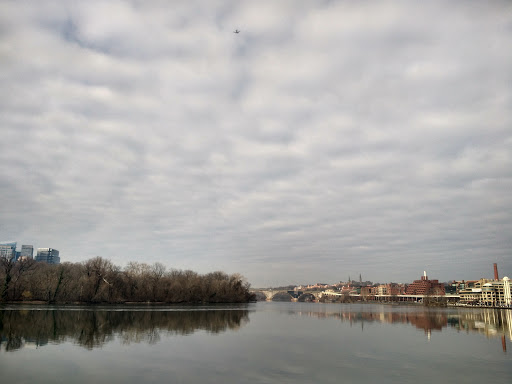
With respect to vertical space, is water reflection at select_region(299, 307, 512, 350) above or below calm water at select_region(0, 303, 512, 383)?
below

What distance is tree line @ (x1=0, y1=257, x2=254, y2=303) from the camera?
335 feet

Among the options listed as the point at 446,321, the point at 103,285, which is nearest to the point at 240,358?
the point at 446,321

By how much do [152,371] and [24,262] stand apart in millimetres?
111295

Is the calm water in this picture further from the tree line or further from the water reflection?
the tree line

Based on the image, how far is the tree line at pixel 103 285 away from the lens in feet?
335

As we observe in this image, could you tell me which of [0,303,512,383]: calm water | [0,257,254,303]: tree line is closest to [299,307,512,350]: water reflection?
[0,303,512,383]: calm water

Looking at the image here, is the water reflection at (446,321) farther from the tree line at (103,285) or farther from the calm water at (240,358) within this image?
the tree line at (103,285)

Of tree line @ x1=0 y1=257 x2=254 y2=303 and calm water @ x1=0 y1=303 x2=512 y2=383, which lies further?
tree line @ x1=0 y1=257 x2=254 y2=303

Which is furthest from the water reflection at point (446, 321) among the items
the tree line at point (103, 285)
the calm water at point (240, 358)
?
the tree line at point (103, 285)

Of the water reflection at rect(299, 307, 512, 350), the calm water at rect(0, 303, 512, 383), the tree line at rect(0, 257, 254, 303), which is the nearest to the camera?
the calm water at rect(0, 303, 512, 383)

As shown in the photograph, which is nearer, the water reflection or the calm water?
the calm water

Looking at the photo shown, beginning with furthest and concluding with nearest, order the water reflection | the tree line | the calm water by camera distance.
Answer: the tree line
the water reflection
the calm water

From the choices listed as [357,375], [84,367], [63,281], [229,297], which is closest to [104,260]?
[63,281]

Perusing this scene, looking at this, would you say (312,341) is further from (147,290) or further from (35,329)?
(147,290)
